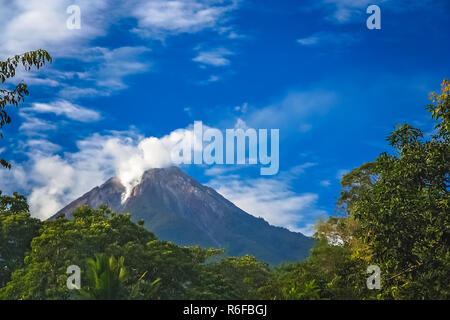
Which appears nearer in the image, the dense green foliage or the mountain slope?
the dense green foliage

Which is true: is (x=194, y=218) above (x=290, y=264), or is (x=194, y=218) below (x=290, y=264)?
above

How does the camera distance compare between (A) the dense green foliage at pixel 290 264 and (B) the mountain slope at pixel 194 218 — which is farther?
(B) the mountain slope at pixel 194 218

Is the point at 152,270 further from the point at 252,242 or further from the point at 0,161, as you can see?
the point at 252,242

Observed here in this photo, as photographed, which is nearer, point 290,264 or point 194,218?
point 290,264
